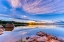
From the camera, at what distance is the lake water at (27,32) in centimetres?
145

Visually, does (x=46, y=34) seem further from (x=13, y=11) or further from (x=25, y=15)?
(x=13, y=11)

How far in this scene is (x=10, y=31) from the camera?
147cm

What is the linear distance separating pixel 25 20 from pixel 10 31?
0.25 metres

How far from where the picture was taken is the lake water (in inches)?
57.0

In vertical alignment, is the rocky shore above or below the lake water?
below

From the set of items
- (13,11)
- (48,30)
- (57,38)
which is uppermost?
(13,11)

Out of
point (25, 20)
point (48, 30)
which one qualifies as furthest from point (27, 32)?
point (48, 30)

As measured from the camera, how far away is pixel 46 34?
4.80 ft

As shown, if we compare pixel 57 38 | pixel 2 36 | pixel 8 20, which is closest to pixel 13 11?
pixel 8 20

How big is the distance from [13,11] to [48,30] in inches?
21.3

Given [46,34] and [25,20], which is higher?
[25,20]

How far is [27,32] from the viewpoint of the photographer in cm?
147

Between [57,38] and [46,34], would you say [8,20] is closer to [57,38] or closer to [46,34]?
[46,34]

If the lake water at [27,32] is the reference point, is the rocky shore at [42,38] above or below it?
below
